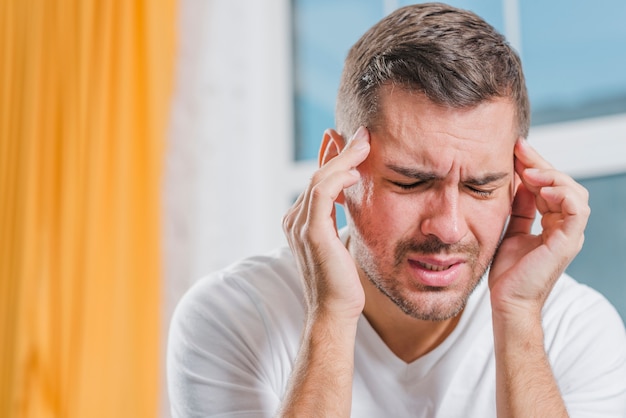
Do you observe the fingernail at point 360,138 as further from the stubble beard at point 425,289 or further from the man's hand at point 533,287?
the man's hand at point 533,287

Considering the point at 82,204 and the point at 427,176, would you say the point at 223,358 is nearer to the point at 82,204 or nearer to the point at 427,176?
the point at 427,176

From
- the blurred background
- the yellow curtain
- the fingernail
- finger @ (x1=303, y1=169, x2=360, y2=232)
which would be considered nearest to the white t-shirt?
finger @ (x1=303, y1=169, x2=360, y2=232)

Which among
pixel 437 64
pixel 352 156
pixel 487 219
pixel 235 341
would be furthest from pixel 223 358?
pixel 437 64

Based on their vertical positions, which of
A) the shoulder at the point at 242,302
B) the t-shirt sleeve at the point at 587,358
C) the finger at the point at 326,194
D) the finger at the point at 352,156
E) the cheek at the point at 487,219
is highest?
the finger at the point at 352,156

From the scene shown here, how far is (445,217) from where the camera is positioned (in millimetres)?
1340

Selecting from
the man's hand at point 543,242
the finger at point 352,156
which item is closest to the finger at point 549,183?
the man's hand at point 543,242

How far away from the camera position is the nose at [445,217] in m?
1.33

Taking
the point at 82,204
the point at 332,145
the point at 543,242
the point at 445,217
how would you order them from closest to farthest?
the point at 445,217, the point at 543,242, the point at 332,145, the point at 82,204

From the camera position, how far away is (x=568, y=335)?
1536 mm

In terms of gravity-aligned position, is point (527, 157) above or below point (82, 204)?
above

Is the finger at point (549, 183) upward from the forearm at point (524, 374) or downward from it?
upward

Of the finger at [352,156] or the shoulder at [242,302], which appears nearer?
the finger at [352,156]

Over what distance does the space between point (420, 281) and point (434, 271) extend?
0.03 metres

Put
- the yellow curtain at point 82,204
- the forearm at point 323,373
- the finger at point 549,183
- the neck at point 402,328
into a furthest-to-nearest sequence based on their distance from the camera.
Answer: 1. the yellow curtain at point 82,204
2. the neck at point 402,328
3. the finger at point 549,183
4. the forearm at point 323,373
